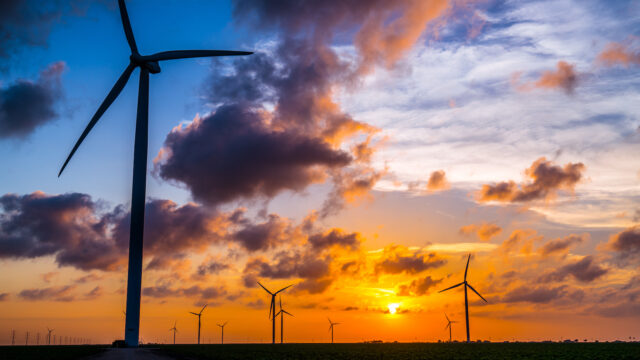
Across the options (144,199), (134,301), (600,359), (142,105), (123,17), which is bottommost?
(600,359)

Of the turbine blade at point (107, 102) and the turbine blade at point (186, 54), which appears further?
the turbine blade at point (186, 54)

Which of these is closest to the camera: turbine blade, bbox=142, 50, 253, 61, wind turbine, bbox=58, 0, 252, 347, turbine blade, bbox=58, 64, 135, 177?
wind turbine, bbox=58, 0, 252, 347

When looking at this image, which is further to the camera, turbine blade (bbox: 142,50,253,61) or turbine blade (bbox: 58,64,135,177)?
turbine blade (bbox: 142,50,253,61)

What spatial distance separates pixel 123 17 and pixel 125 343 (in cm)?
5022

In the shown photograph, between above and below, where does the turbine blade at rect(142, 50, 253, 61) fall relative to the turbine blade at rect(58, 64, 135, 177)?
above

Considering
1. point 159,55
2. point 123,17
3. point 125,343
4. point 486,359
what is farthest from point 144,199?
point 486,359

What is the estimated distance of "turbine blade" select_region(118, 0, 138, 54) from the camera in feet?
307

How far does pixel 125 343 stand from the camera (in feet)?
262

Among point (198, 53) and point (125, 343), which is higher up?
point (198, 53)

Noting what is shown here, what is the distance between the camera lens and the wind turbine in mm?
79750

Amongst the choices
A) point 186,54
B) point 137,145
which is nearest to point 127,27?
point 186,54

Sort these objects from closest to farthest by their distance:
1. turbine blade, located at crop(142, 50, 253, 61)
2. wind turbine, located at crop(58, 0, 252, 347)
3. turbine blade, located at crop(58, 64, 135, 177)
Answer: wind turbine, located at crop(58, 0, 252, 347) → turbine blade, located at crop(58, 64, 135, 177) → turbine blade, located at crop(142, 50, 253, 61)

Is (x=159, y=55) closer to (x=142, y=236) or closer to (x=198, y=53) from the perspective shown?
(x=198, y=53)

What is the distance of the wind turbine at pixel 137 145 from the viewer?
→ 262ft
